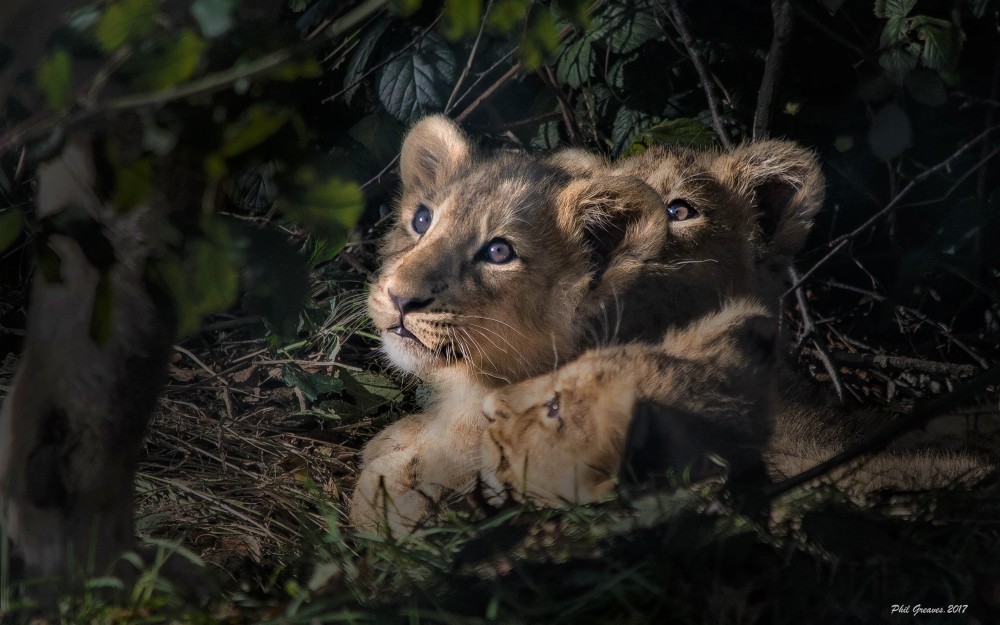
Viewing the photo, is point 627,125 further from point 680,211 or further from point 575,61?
point 680,211

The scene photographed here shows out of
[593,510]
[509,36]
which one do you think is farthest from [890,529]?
[509,36]

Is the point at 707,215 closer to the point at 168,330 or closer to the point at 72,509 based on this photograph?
the point at 168,330

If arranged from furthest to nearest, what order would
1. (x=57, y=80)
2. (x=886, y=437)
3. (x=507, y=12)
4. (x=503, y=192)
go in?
(x=503, y=192) < (x=886, y=437) < (x=507, y=12) < (x=57, y=80)

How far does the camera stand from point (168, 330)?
2.04 m

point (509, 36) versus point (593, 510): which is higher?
point (509, 36)

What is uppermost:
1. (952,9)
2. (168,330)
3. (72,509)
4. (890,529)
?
(952,9)

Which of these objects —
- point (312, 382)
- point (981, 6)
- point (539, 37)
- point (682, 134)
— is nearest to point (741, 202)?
point (682, 134)

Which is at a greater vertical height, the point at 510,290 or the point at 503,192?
the point at 503,192

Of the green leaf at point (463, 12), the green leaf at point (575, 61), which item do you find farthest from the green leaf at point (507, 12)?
the green leaf at point (575, 61)

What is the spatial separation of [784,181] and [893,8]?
0.72 metres

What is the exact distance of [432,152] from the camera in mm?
3438

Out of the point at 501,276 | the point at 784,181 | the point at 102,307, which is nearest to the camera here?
the point at 102,307

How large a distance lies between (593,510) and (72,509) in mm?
1047

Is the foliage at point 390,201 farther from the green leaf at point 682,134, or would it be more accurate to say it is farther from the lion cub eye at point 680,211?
the lion cub eye at point 680,211
